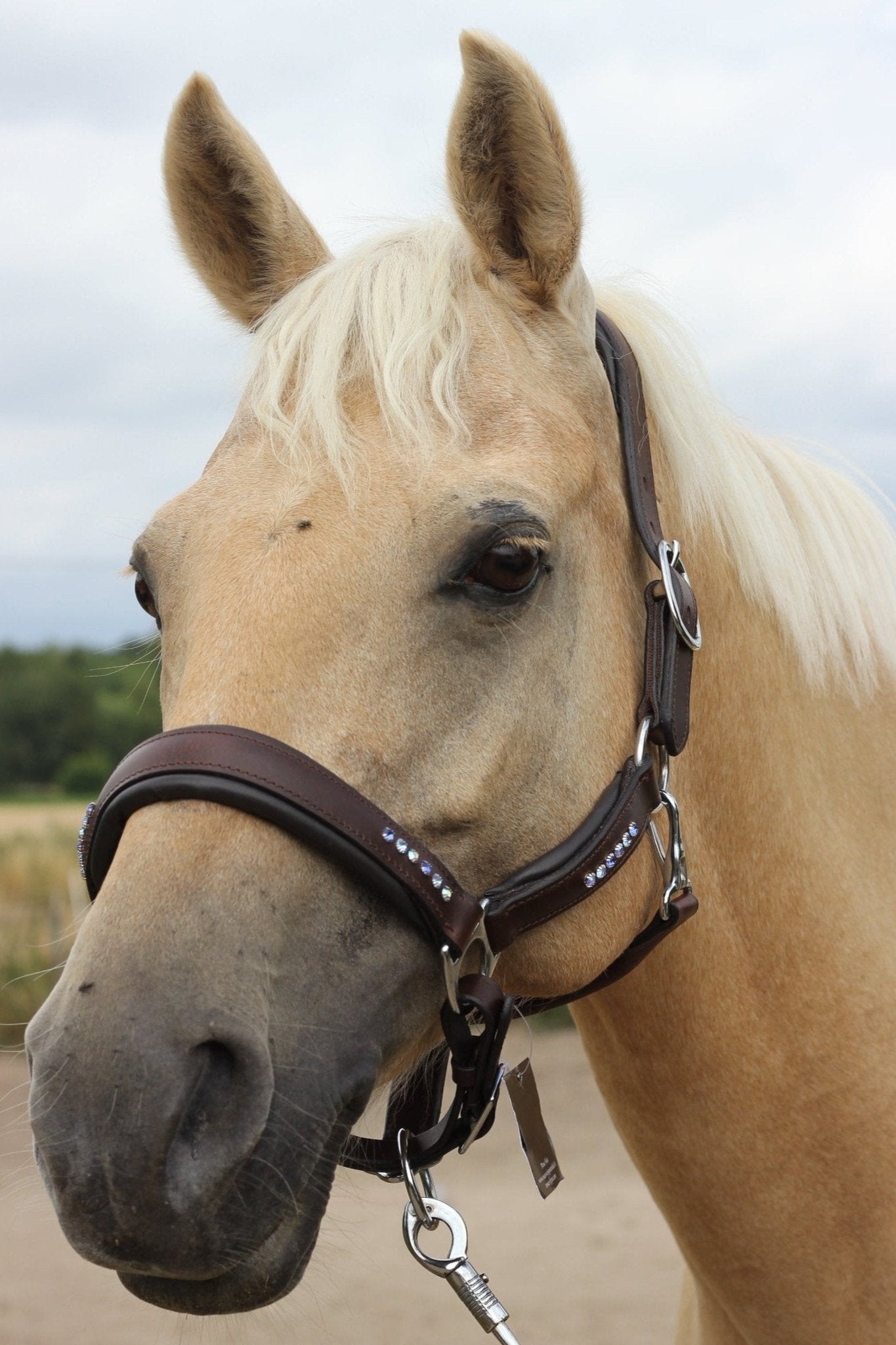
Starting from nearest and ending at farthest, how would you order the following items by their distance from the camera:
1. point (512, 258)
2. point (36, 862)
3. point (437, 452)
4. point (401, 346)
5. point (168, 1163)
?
point (168, 1163) < point (437, 452) < point (401, 346) < point (512, 258) < point (36, 862)

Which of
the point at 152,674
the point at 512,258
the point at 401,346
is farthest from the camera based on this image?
the point at 152,674

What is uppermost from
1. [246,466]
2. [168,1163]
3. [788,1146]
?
[246,466]

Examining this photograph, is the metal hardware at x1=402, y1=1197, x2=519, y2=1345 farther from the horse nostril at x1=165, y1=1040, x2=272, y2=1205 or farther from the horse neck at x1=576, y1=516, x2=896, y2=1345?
the horse nostril at x1=165, y1=1040, x2=272, y2=1205

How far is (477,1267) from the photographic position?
7.54 meters

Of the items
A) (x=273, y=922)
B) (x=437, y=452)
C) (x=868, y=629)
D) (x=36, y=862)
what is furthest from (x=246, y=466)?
(x=36, y=862)

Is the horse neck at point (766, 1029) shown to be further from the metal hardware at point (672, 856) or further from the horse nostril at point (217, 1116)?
the horse nostril at point (217, 1116)

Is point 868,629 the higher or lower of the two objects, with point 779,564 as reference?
lower

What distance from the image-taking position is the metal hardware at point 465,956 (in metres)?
1.91

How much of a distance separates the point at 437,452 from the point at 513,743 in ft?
1.70

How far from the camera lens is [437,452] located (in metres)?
2.01

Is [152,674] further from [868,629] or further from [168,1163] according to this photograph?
[868,629]

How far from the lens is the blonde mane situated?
6.89 feet

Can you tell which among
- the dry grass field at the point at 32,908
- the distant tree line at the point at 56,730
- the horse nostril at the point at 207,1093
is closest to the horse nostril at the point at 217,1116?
the horse nostril at the point at 207,1093

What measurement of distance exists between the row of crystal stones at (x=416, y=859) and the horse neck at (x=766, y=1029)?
63 centimetres
